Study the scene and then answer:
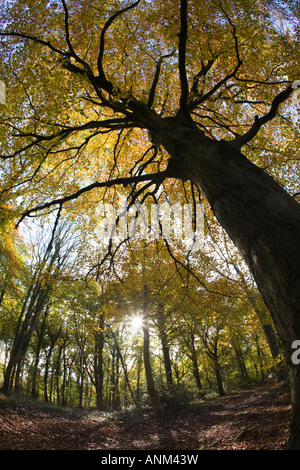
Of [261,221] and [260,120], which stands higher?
[260,120]

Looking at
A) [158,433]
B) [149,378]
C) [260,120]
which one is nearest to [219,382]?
[149,378]

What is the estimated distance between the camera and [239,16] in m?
5.04

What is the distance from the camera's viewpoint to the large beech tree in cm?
235

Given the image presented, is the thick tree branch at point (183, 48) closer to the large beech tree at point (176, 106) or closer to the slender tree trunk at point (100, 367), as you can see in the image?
the large beech tree at point (176, 106)

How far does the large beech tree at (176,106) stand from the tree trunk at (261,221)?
11mm

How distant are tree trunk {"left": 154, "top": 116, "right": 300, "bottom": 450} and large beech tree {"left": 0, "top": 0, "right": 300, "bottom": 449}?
11 millimetres

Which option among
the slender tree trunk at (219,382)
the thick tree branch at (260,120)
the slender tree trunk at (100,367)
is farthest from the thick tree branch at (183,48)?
the slender tree trunk at (219,382)

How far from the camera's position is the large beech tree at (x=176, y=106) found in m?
2.35

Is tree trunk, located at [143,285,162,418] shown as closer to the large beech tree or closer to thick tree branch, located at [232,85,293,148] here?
the large beech tree

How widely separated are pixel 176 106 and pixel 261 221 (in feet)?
18.4

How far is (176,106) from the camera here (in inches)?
271

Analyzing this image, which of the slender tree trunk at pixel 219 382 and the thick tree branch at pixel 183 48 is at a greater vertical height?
the thick tree branch at pixel 183 48

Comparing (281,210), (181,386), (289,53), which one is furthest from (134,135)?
(181,386)

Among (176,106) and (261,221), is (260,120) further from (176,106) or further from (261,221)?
(176,106)
